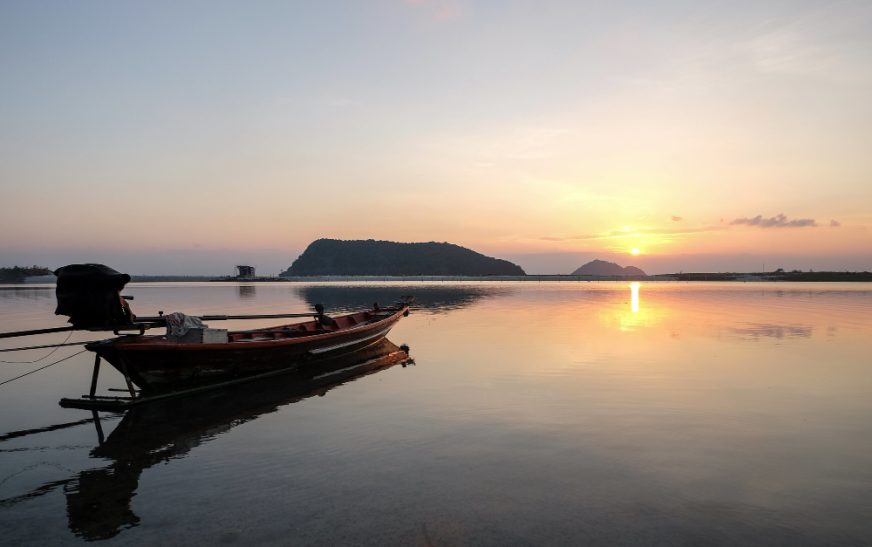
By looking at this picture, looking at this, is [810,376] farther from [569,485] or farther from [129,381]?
[129,381]

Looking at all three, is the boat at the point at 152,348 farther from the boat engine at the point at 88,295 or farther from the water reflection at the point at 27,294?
the water reflection at the point at 27,294

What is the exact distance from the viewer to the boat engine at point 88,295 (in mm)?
14000

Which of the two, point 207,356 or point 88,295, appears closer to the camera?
point 88,295

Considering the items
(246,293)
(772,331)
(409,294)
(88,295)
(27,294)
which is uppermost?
(88,295)

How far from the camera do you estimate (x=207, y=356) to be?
15930mm

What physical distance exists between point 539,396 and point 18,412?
46.1 ft

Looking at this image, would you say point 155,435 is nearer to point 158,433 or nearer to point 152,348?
point 158,433

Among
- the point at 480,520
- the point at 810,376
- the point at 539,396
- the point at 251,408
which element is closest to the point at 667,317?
the point at 810,376

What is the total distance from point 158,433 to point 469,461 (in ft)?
24.1

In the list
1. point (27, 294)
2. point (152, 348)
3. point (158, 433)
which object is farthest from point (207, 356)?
point (27, 294)

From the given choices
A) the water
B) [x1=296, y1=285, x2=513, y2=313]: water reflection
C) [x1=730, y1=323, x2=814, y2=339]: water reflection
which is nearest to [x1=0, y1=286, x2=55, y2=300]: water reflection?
[x1=296, y1=285, x2=513, y2=313]: water reflection

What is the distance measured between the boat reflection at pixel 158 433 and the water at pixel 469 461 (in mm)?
61

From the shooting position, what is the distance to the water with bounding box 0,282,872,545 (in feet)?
23.8

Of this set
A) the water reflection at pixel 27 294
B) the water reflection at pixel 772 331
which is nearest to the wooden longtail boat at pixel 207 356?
the water reflection at pixel 772 331
